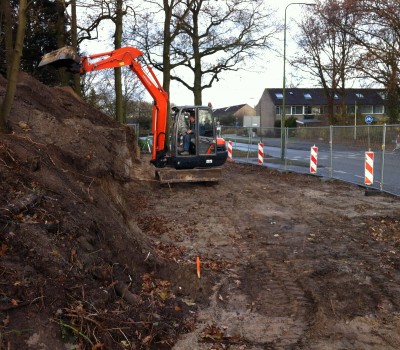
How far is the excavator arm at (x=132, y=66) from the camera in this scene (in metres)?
11.8

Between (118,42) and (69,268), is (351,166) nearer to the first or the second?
(118,42)

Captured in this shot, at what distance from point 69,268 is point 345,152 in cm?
1400

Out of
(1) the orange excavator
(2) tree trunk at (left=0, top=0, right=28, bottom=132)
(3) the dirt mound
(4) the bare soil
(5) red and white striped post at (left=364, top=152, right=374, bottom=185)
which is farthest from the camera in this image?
(1) the orange excavator

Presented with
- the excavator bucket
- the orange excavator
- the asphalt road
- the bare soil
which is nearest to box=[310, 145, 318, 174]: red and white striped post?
the asphalt road

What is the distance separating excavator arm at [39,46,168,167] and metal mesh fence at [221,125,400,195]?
6.21m

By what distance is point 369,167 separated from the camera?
45.6ft

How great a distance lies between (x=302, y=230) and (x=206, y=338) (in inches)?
210

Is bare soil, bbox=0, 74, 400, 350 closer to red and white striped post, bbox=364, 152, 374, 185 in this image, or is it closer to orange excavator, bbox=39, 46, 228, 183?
red and white striped post, bbox=364, 152, 374, 185

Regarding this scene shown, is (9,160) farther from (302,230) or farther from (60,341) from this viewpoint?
(302,230)

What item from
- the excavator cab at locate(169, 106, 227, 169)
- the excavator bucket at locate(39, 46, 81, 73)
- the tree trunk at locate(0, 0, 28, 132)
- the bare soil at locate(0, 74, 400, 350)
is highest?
the excavator bucket at locate(39, 46, 81, 73)

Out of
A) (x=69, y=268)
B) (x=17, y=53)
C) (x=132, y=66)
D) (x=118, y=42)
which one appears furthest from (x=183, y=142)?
(x=69, y=268)

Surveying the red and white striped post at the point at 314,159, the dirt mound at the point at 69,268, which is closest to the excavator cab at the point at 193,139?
the red and white striped post at the point at 314,159

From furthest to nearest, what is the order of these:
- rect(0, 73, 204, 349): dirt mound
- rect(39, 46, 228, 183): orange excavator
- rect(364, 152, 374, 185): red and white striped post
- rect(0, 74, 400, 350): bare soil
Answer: rect(39, 46, 228, 183): orange excavator
rect(364, 152, 374, 185): red and white striped post
rect(0, 74, 400, 350): bare soil
rect(0, 73, 204, 349): dirt mound

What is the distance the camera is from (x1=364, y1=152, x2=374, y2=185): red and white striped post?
13742mm
